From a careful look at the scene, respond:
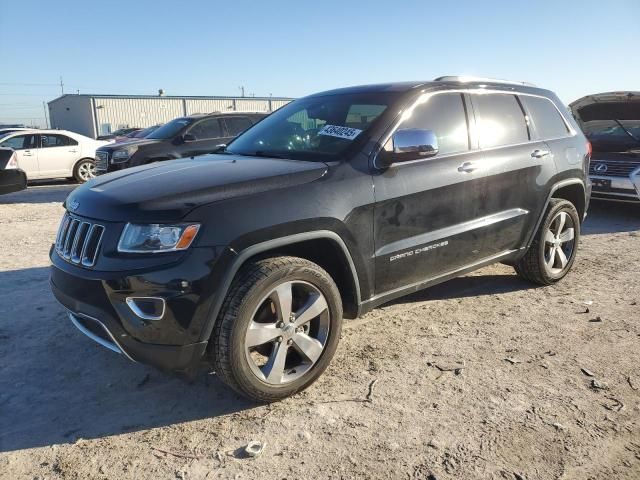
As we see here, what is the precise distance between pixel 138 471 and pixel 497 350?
2414 millimetres

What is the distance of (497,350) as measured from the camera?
356 centimetres

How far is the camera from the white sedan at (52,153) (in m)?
12.7

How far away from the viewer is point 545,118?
4715 millimetres

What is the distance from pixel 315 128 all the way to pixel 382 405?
2030 millimetres

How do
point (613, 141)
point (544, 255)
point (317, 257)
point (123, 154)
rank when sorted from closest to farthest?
1. point (317, 257)
2. point (544, 255)
3. point (613, 141)
4. point (123, 154)

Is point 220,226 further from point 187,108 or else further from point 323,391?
point 187,108

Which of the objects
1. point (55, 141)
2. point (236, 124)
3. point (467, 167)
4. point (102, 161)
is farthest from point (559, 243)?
point (55, 141)

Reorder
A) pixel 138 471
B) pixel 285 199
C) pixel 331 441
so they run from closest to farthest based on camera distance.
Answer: pixel 138 471 < pixel 331 441 < pixel 285 199

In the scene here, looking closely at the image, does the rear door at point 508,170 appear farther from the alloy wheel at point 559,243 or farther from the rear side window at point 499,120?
the alloy wheel at point 559,243

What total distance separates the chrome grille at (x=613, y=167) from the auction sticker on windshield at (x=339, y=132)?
607 cm

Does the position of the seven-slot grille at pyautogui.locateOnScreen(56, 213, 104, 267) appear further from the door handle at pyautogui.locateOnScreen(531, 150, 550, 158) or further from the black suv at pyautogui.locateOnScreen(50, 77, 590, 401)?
the door handle at pyautogui.locateOnScreen(531, 150, 550, 158)

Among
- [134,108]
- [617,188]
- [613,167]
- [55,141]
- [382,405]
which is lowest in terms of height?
[382,405]

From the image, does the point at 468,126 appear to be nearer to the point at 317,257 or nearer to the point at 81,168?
the point at 317,257

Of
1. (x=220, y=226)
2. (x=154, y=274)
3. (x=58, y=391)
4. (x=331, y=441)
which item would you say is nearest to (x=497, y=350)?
(x=331, y=441)
